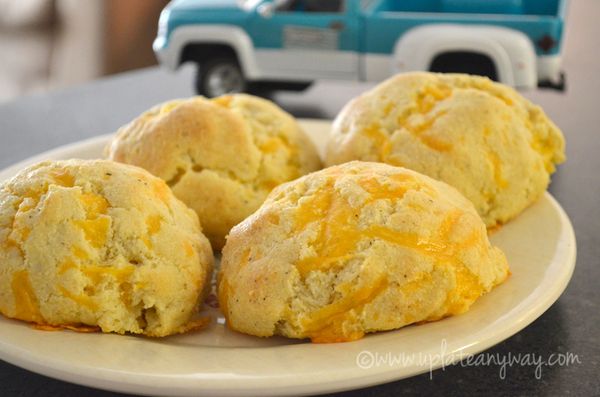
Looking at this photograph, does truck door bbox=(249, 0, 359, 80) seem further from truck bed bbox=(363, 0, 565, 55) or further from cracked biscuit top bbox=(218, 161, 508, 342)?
cracked biscuit top bbox=(218, 161, 508, 342)

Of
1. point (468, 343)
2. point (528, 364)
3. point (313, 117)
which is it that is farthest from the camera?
point (313, 117)

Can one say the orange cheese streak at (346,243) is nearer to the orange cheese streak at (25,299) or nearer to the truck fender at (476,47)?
the orange cheese streak at (25,299)

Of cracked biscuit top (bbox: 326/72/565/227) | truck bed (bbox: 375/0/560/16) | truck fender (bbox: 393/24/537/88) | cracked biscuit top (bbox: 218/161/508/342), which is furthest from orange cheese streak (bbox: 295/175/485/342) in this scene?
truck bed (bbox: 375/0/560/16)

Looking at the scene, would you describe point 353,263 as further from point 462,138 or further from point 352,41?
point 352,41

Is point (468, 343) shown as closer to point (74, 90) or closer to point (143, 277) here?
point (143, 277)

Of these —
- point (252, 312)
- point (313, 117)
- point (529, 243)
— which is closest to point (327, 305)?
point (252, 312)

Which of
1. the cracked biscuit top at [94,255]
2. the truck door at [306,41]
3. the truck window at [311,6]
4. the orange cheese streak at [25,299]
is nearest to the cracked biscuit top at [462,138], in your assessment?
the cracked biscuit top at [94,255]

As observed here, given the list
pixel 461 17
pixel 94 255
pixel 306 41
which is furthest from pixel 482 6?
pixel 94 255
